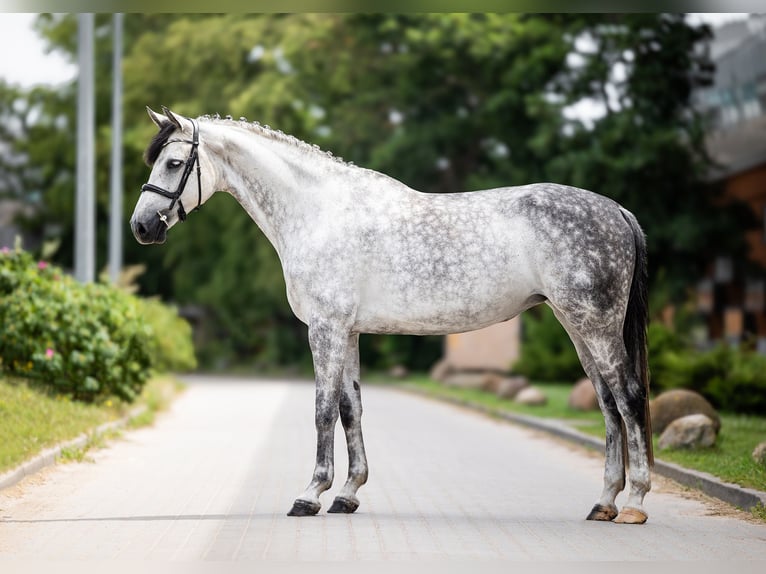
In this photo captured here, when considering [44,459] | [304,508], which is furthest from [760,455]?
[44,459]

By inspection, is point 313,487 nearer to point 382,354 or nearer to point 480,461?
point 480,461

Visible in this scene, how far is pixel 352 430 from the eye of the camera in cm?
1038

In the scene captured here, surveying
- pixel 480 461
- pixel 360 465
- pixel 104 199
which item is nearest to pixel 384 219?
pixel 360 465

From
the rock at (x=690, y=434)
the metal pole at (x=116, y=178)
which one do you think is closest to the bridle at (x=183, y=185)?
the rock at (x=690, y=434)

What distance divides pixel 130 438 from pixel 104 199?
2946 cm

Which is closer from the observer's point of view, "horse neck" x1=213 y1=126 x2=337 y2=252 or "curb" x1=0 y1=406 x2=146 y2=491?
"horse neck" x1=213 y1=126 x2=337 y2=252

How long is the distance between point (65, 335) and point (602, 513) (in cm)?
1022

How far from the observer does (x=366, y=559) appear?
26.2 feet

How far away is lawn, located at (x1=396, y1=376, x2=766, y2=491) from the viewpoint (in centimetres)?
1210

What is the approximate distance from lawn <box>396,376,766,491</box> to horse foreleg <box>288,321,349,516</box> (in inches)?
155

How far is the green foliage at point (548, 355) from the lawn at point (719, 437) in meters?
4.00

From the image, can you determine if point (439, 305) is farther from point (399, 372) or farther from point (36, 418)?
point (399, 372)

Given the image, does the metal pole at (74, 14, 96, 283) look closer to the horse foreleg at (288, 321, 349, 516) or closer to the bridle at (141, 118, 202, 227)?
the bridle at (141, 118, 202, 227)

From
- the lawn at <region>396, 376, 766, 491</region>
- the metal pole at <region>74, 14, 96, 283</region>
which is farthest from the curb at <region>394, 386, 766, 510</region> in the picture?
the metal pole at <region>74, 14, 96, 283</region>
